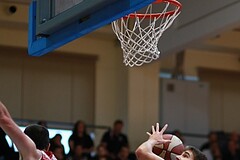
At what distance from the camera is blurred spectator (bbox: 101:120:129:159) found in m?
13.1

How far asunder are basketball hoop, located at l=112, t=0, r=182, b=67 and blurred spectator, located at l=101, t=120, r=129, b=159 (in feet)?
18.8

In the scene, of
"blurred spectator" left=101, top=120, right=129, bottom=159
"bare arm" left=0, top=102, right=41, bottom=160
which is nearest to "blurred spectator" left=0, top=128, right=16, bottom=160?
"blurred spectator" left=101, top=120, right=129, bottom=159

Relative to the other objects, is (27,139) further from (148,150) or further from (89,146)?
(89,146)

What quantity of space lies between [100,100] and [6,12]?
9.12ft

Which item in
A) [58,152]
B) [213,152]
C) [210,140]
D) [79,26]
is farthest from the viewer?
[210,140]

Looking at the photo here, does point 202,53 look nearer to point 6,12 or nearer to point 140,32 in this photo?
point 6,12

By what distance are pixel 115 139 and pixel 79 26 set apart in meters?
7.28

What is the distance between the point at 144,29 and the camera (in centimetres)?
721

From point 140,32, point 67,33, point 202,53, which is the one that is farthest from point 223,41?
point 67,33

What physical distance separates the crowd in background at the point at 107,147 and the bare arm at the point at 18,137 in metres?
6.41

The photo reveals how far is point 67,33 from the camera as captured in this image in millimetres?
6305

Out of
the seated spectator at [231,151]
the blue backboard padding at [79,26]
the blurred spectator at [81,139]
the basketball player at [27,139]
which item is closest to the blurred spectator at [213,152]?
the seated spectator at [231,151]

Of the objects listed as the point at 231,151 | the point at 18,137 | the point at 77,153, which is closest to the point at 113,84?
the point at 231,151

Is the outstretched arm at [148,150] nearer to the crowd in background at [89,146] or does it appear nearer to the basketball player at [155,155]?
the basketball player at [155,155]
